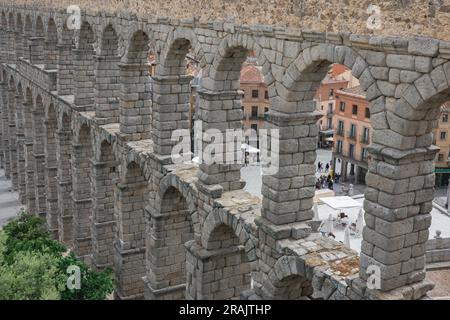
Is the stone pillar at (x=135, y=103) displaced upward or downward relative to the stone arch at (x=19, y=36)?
downward

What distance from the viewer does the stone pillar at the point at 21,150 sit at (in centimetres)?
3716

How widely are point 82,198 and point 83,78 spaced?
18.2 ft

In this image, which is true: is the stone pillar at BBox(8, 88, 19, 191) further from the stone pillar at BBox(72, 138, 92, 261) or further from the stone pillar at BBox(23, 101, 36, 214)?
the stone pillar at BBox(72, 138, 92, 261)

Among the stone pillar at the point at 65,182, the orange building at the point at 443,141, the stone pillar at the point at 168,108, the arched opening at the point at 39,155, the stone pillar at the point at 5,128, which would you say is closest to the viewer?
the stone pillar at the point at 168,108

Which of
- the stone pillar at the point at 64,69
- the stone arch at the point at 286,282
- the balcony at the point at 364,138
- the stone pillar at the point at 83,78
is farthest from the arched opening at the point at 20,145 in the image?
the stone arch at the point at 286,282

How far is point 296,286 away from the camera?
44.6 ft

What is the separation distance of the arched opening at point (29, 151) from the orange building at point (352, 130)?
23864 millimetres

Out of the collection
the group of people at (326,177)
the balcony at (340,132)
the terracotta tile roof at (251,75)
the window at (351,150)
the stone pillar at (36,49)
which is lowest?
the group of people at (326,177)

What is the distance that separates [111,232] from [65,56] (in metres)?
8.81

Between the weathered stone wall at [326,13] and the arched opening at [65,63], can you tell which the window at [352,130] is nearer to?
the arched opening at [65,63]

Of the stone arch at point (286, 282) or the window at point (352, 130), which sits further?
the window at point (352, 130)

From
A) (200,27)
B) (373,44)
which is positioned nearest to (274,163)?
(373,44)

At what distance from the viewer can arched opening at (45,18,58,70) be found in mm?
30094

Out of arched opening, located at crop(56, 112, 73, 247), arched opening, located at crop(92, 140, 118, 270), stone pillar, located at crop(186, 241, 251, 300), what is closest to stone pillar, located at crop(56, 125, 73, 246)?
arched opening, located at crop(56, 112, 73, 247)
